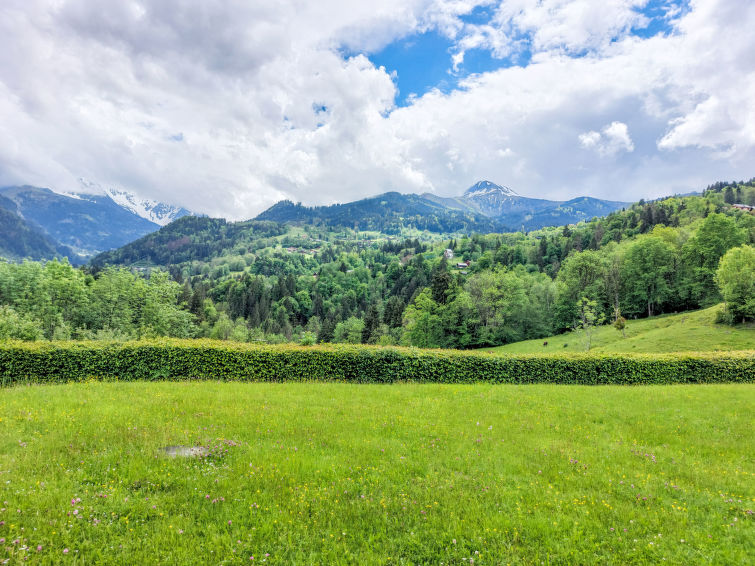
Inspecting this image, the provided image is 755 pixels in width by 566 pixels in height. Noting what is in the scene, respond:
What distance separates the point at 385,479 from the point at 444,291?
186 feet

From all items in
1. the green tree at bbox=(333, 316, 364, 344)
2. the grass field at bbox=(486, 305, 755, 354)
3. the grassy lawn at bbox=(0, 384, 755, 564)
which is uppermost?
the grassy lawn at bbox=(0, 384, 755, 564)

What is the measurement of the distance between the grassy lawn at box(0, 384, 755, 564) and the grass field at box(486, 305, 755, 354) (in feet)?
75.4

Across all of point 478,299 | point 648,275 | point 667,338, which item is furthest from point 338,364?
point 648,275

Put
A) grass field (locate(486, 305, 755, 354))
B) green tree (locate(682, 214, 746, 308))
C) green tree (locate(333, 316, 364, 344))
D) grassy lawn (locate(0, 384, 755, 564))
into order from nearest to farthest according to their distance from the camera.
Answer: grassy lawn (locate(0, 384, 755, 564)) → grass field (locate(486, 305, 755, 354)) → green tree (locate(682, 214, 746, 308)) → green tree (locate(333, 316, 364, 344))

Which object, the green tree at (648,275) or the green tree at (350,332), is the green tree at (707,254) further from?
the green tree at (350,332)

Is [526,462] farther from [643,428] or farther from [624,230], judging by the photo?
[624,230]

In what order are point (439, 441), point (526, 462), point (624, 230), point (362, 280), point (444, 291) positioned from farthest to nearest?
point (362, 280), point (624, 230), point (444, 291), point (439, 441), point (526, 462)

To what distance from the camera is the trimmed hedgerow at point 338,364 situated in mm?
17984

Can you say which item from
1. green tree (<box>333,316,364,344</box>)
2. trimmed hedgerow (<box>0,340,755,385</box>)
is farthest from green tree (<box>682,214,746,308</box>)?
green tree (<box>333,316,364,344</box>)

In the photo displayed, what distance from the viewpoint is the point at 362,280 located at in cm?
19412

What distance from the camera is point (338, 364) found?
20.6m

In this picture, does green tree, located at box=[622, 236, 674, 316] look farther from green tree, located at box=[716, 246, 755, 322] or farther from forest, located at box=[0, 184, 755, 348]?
green tree, located at box=[716, 246, 755, 322]

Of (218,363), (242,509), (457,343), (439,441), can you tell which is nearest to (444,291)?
(457,343)

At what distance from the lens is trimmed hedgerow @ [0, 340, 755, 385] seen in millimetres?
17984
